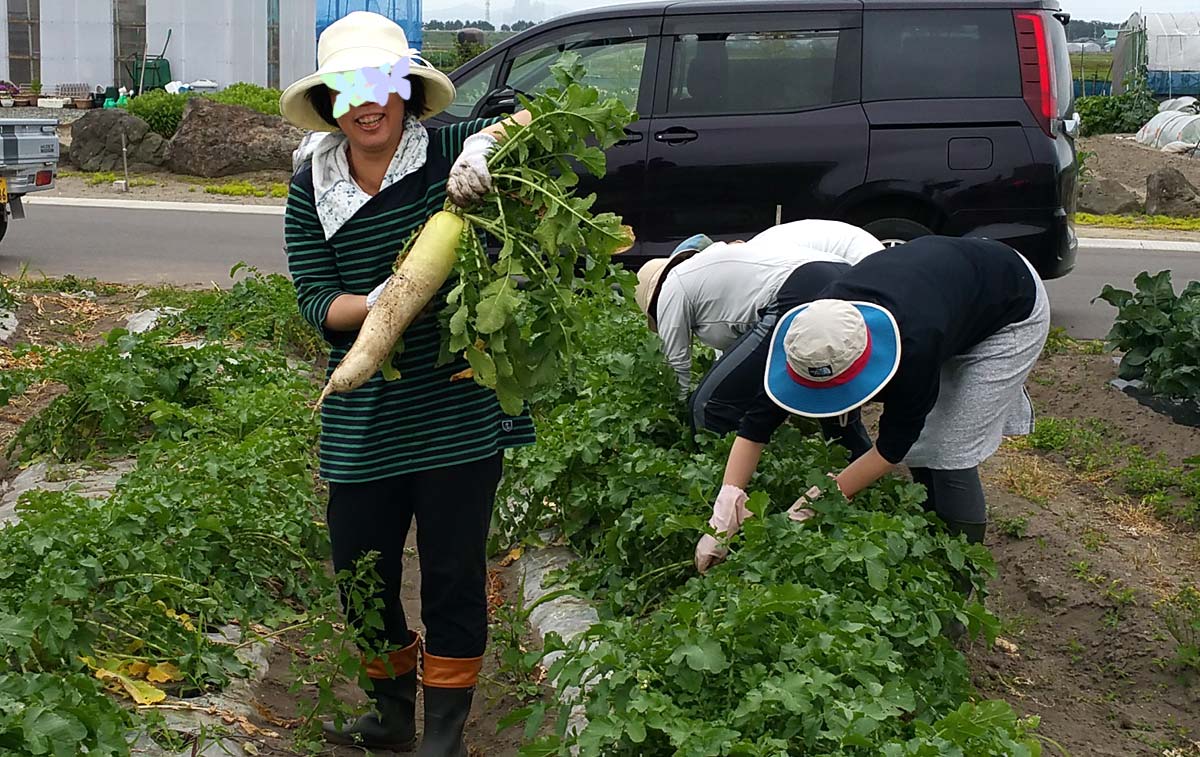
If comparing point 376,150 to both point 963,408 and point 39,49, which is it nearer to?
point 963,408

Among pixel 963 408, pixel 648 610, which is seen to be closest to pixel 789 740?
pixel 648 610

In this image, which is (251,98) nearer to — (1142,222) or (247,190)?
(247,190)

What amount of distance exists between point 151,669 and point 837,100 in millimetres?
5804

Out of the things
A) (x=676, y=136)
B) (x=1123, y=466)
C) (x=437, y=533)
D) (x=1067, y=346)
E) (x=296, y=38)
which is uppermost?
(x=296, y=38)

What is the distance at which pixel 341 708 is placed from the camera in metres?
3.69

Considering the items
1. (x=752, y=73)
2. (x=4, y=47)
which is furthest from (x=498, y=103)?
(x=4, y=47)

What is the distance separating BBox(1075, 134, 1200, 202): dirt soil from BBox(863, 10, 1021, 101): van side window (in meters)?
8.62

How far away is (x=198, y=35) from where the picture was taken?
82.6 ft

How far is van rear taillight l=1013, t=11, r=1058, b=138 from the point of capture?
816 cm

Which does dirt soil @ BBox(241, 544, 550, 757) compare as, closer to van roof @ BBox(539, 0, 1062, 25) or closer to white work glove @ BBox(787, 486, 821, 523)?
white work glove @ BBox(787, 486, 821, 523)

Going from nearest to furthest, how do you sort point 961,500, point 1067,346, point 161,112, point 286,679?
point 286,679
point 961,500
point 1067,346
point 161,112

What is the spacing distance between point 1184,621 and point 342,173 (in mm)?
2960

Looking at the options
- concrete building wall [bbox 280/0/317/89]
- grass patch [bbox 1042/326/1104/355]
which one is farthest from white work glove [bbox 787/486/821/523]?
concrete building wall [bbox 280/0/317/89]

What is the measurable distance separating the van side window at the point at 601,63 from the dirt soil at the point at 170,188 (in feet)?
22.4
